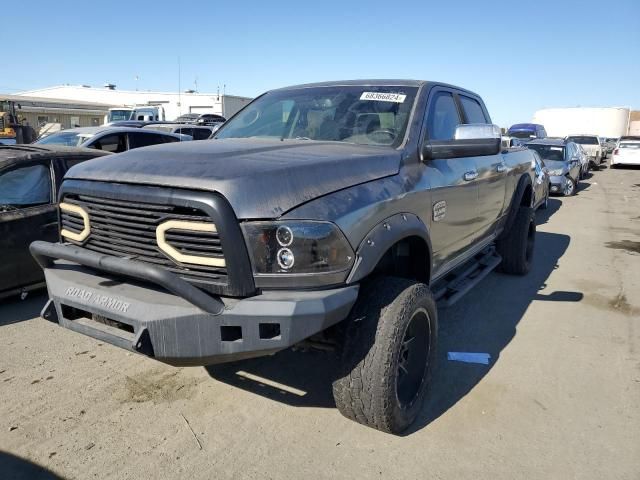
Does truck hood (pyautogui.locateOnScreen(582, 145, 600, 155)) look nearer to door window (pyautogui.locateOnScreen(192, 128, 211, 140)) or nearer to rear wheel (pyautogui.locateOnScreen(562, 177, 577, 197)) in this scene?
rear wheel (pyautogui.locateOnScreen(562, 177, 577, 197))

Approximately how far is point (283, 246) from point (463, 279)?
2627 millimetres

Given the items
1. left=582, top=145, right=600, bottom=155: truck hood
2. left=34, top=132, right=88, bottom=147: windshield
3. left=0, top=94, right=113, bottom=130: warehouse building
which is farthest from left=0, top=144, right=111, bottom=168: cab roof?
left=0, top=94, right=113, bottom=130: warehouse building

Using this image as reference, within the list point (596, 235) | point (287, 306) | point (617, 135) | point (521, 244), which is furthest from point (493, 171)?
point (617, 135)

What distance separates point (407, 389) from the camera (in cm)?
308

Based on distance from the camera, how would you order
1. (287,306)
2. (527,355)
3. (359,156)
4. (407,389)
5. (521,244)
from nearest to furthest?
(287,306) → (359,156) → (407,389) → (527,355) → (521,244)

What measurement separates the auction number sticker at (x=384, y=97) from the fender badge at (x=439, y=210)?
76 centimetres

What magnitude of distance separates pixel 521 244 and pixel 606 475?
3563mm

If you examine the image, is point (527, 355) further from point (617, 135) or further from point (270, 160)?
point (617, 135)

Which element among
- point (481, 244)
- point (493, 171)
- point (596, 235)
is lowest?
point (596, 235)

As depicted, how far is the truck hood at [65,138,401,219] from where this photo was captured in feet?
7.54

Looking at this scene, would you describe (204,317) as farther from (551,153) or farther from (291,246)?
(551,153)

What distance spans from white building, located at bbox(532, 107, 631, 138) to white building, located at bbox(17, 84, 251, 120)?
24.7m

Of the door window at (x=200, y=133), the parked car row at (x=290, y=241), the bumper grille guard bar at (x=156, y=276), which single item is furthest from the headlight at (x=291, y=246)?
the door window at (x=200, y=133)

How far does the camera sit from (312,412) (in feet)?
10.3
